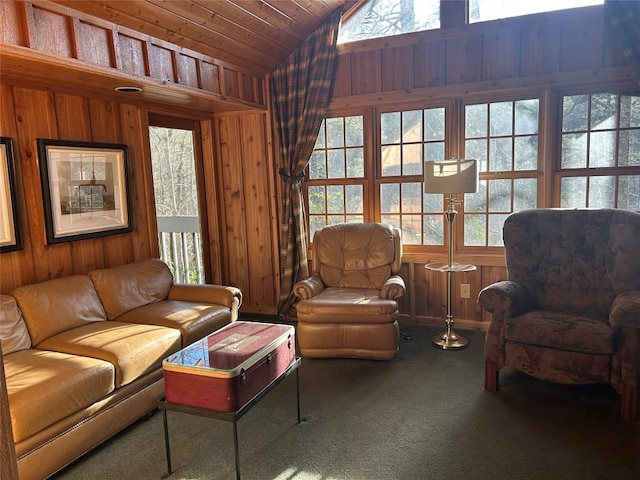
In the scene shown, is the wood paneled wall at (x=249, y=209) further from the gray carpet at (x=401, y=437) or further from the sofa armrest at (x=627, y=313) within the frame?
the sofa armrest at (x=627, y=313)

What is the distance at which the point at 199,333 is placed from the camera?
324cm

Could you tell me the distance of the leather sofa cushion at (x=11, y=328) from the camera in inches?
106

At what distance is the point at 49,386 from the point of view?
2.24 meters

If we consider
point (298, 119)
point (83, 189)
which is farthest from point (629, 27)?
point (83, 189)

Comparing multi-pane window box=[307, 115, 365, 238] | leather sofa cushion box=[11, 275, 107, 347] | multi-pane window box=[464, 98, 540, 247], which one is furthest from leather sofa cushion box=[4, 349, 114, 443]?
multi-pane window box=[464, 98, 540, 247]

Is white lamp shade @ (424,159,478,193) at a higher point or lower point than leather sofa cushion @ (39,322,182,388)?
higher

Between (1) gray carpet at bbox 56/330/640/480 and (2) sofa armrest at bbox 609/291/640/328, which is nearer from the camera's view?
(1) gray carpet at bbox 56/330/640/480

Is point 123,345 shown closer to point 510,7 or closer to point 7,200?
point 7,200

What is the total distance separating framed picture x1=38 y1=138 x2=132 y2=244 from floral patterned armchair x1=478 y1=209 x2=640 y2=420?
287 centimetres

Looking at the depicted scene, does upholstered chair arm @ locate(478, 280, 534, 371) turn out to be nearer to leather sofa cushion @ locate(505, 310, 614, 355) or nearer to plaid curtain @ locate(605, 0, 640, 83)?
leather sofa cushion @ locate(505, 310, 614, 355)

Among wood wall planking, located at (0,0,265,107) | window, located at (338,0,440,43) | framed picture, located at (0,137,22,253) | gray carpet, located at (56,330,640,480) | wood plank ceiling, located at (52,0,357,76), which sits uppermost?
window, located at (338,0,440,43)

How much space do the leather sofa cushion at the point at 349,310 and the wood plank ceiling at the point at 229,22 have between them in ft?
7.10

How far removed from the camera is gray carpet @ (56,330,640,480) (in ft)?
7.34

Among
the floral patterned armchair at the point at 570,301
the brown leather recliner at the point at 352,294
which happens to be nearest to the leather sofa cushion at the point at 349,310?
the brown leather recliner at the point at 352,294
